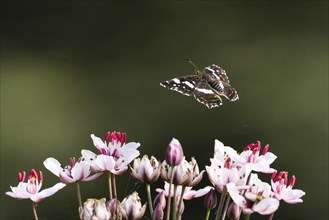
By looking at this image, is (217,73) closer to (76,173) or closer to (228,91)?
(228,91)

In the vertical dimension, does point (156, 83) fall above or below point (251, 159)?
below

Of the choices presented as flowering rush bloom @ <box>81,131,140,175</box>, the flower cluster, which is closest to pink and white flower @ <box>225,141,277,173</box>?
the flower cluster

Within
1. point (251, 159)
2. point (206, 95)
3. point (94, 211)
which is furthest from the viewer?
point (206, 95)

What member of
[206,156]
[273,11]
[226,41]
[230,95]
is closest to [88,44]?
[226,41]

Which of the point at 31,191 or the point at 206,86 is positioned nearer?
the point at 31,191

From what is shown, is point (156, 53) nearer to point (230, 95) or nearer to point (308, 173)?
point (308, 173)

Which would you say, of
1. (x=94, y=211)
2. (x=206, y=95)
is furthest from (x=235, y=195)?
(x=206, y=95)

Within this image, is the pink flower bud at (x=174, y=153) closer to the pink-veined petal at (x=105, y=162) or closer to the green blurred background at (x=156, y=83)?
the pink-veined petal at (x=105, y=162)
